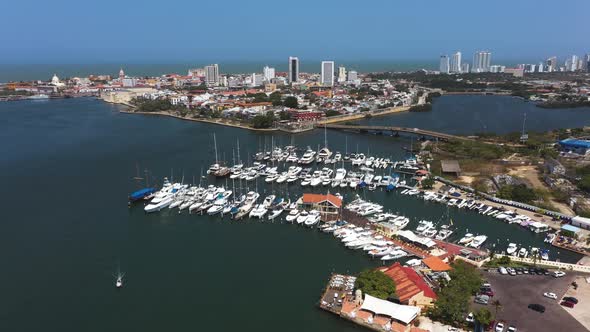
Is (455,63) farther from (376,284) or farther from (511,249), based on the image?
(376,284)

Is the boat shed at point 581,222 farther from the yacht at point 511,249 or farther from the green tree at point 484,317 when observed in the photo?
the green tree at point 484,317

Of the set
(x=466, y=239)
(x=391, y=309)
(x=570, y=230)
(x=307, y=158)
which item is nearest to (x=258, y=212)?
(x=466, y=239)

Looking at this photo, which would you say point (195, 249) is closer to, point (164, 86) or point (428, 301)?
point (428, 301)

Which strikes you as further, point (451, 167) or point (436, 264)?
point (451, 167)

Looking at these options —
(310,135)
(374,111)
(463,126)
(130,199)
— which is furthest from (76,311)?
(374,111)

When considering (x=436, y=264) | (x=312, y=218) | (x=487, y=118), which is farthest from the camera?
(x=487, y=118)

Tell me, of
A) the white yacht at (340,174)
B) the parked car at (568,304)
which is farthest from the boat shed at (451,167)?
the parked car at (568,304)

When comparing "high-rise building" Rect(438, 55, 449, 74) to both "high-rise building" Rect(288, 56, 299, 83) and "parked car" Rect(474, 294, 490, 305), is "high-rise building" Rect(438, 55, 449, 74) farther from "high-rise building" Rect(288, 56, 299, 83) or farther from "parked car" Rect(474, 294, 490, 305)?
"parked car" Rect(474, 294, 490, 305)
